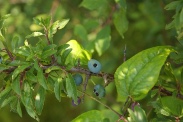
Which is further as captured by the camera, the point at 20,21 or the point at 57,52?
the point at 20,21

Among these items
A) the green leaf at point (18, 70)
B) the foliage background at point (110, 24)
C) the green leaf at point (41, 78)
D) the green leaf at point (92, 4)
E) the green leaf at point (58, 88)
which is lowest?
the foliage background at point (110, 24)

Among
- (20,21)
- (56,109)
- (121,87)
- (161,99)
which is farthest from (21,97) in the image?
(56,109)

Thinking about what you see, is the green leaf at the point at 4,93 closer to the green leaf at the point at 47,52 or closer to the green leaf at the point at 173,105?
the green leaf at the point at 47,52

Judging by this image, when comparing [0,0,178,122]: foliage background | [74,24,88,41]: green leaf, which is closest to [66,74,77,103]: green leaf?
[74,24,88,41]: green leaf

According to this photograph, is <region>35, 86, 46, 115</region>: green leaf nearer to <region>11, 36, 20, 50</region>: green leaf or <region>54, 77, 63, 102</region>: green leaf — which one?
<region>54, 77, 63, 102</region>: green leaf

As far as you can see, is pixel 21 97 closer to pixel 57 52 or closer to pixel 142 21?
pixel 57 52

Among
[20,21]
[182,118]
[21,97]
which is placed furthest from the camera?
[20,21]

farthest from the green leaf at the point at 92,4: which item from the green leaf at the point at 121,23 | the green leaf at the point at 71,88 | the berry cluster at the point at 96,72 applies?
the green leaf at the point at 71,88
